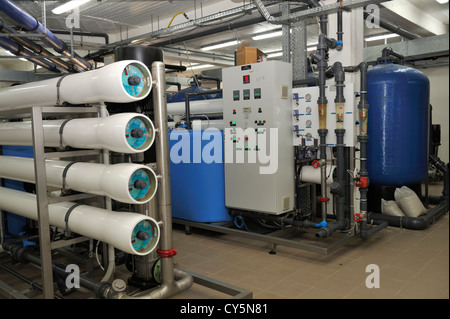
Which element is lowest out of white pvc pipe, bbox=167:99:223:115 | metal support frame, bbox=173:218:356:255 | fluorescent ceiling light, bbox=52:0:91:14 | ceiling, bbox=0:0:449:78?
metal support frame, bbox=173:218:356:255

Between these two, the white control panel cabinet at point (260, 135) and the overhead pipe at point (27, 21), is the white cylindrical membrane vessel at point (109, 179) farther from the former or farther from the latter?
the overhead pipe at point (27, 21)

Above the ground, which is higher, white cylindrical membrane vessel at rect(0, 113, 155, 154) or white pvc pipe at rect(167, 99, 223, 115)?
white pvc pipe at rect(167, 99, 223, 115)

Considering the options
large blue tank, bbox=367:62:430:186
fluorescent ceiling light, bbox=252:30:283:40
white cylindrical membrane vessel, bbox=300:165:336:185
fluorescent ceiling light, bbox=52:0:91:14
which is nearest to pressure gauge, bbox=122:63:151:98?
white cylindrical membrane vessel, bbox=300:165:336:185

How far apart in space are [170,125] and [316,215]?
2667 mm

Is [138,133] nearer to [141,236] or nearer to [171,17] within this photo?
[141,236]

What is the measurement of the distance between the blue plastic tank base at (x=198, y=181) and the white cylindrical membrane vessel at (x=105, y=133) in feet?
6.50

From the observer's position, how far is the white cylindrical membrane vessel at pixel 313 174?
4223 millimetres

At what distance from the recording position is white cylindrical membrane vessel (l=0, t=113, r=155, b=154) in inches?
95.5

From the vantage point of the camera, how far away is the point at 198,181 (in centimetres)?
470

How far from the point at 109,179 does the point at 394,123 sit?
389cm

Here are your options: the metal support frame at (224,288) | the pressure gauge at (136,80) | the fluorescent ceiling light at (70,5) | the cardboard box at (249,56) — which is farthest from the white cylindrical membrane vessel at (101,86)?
the fluorescent ceiling light at (70,5)

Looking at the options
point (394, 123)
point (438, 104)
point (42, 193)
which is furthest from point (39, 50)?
point (438, 104)

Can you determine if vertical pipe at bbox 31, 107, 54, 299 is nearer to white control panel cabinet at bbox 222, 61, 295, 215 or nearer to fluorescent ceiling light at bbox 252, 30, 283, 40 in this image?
white control panel cabinet at bbox 222, 61, 295, 215

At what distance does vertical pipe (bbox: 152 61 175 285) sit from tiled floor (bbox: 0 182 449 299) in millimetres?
323
